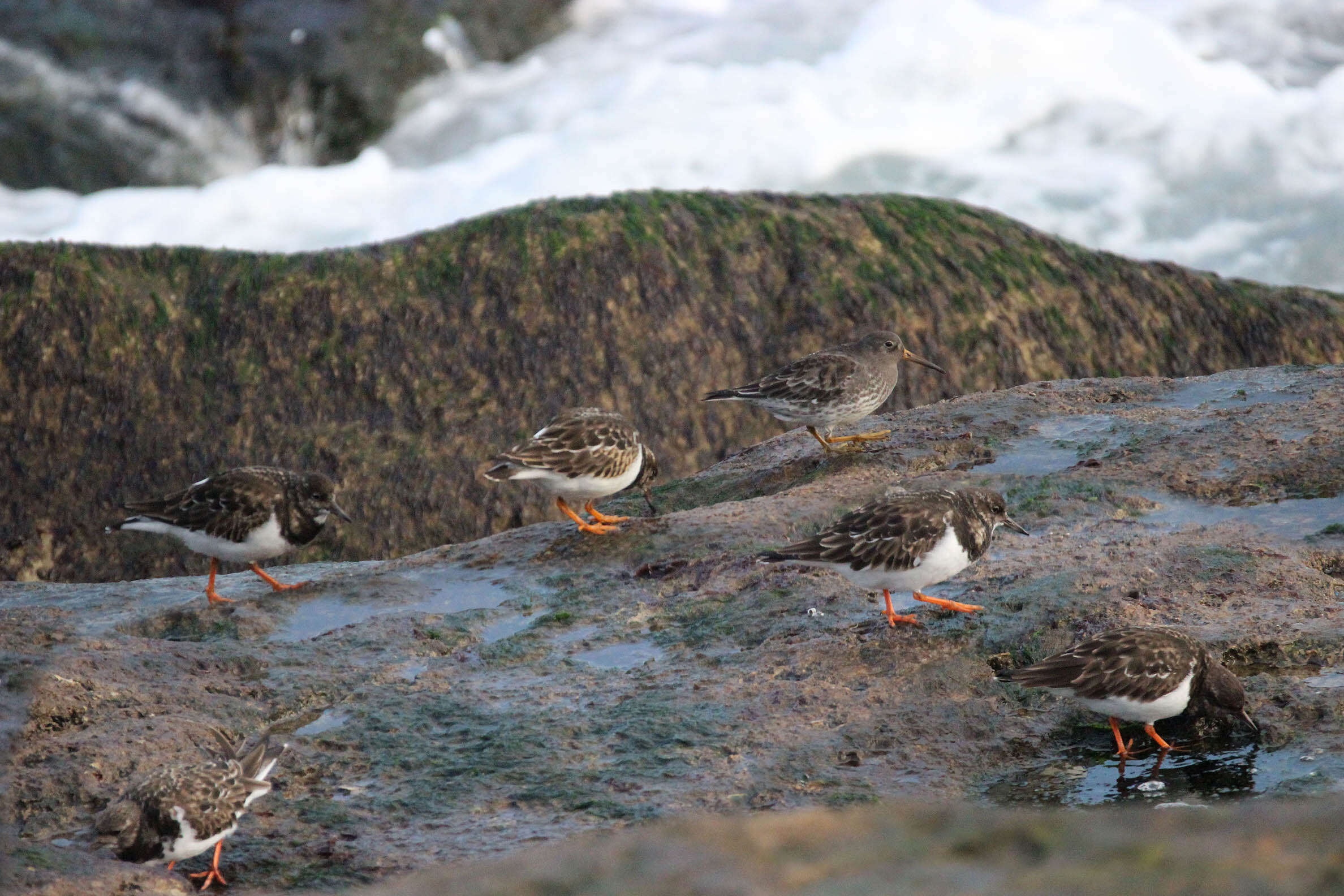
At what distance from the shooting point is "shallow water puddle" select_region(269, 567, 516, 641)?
25.1ft

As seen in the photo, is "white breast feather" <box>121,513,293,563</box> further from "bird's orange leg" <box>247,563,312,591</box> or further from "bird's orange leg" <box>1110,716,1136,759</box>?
"bird's orange leg" <box>1110,716,1136,759</box>

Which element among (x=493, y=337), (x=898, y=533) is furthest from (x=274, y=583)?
(x=493, y=337)

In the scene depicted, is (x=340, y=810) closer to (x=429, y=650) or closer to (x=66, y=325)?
(x=429, y=650)

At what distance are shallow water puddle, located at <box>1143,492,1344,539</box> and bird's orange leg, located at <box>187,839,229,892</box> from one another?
5.59 m

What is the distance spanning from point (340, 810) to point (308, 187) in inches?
632

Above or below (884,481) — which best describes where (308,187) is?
above

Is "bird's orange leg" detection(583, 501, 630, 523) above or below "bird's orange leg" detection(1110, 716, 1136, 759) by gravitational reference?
above

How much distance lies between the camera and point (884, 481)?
9.02 m

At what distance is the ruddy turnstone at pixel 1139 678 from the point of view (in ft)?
18.2

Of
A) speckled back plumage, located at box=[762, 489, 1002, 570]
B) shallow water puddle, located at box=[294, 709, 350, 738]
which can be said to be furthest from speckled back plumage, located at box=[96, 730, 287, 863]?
speckled back plumage, located at box=[762, 489, 1002, 570]

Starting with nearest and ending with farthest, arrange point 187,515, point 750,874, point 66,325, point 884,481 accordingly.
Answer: point 750,874 → point 187,515 → point 884,481 → point 66,325

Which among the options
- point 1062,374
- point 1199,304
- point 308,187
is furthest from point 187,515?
point 308,187

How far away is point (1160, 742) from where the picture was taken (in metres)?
5.92

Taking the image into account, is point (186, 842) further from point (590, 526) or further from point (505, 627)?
point (590, 526)
